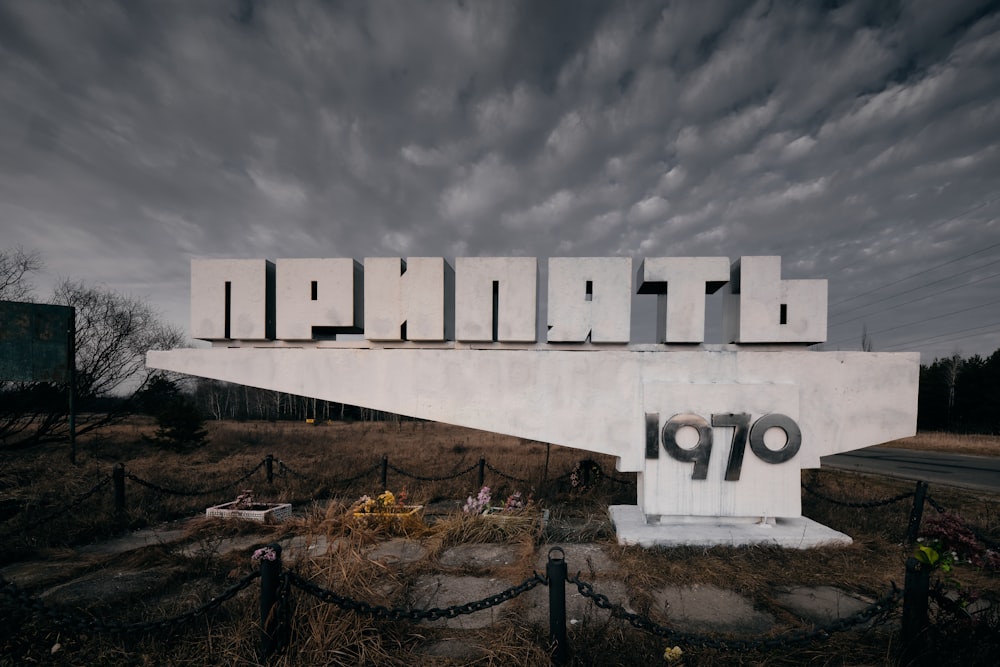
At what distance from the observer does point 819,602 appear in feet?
15.8

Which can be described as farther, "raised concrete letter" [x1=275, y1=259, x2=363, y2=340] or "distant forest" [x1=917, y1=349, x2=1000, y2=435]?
"distant forest" [x1=917, y1=349, x2=1000, y2=435]

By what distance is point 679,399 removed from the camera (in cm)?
646

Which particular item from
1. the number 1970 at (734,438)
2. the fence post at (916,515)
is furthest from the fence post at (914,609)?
the fence post at (916,515)

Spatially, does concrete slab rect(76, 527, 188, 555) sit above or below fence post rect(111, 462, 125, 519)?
below

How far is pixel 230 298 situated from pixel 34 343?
382 centimetres

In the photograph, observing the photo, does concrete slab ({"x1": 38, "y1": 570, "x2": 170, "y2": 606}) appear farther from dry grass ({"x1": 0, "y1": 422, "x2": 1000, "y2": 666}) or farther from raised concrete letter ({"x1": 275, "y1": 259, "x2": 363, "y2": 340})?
raised concrete letter ({"x1": 275, "y1": 259, "x2": 363, "y2": 340})

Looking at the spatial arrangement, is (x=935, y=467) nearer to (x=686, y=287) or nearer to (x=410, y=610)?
(x=686, y=287)

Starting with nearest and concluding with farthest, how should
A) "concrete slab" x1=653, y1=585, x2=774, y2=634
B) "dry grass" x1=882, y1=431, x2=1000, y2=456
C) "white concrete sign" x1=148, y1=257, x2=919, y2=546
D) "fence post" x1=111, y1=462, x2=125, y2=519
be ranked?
1. "concrete slab" x1=653, y1=585, x2=774, y2=634
2. "white concrete sign" x1=148, y1=257, x2=919, y2=546
3. "fence post" x1=111, y1=462, x2=125, y2=519
4. "dry grass" x1=882, y1=431, x2=1000, y2=456

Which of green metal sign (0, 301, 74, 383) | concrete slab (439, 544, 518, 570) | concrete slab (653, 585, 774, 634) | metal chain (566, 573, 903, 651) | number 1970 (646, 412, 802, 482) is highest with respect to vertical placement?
green metal sign (0, 301, 74, 383)

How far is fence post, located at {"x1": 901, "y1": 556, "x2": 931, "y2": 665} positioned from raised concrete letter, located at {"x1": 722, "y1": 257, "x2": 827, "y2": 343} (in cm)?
386

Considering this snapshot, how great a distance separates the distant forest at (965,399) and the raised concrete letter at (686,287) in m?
34.6

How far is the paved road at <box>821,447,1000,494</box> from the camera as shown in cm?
1224

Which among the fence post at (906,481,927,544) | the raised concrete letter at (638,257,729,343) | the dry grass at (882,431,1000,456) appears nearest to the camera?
the fence post at (906,481,927,544)

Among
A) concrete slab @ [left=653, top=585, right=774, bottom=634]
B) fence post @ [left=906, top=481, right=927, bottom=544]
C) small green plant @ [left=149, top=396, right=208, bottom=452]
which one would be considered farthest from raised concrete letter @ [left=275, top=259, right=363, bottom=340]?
small green plant @ [left=149, top=396, right=208, bottom=452]
